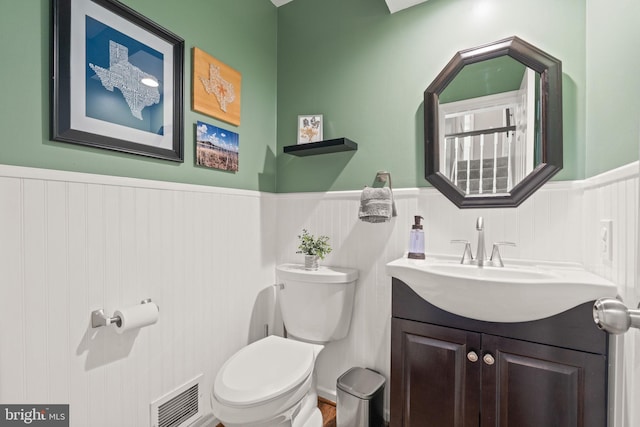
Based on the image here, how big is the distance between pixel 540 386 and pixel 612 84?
39.5 inches

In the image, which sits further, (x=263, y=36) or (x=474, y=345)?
(x=263, y=36)

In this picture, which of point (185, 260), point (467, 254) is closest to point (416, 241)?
point (467, 254)

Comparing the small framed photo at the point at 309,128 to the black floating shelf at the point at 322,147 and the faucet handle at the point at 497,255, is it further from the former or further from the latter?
the faucet handle at the point at 497,255

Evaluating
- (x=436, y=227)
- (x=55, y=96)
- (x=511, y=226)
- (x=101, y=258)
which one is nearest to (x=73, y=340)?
(x=101, y=258)

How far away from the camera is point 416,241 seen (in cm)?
148

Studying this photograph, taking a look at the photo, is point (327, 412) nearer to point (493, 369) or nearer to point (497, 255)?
point (493, 369)

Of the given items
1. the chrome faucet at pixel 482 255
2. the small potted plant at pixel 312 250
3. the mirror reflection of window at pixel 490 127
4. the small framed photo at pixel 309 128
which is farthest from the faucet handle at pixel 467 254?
the small framed photo at pixel 309 128

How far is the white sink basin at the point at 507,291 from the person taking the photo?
3.02ft

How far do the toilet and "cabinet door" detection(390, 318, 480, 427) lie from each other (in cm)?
38

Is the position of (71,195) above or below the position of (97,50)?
below

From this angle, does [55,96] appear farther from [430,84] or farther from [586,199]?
[586,199]

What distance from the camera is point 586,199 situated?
3.99 feet

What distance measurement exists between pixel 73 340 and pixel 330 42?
1.90 m

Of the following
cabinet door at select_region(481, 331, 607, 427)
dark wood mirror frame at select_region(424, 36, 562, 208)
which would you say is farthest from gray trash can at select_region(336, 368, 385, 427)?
dark wood mirror frame at select_region(424, 36, 562, 208)
